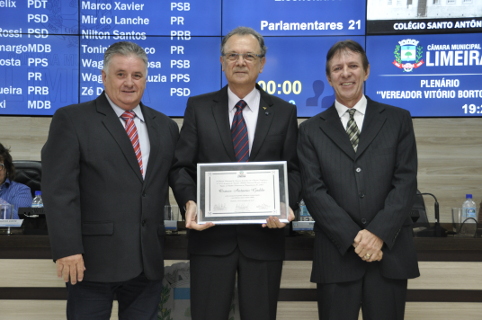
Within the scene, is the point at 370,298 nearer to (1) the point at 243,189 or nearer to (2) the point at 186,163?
(1) the point at 243,189

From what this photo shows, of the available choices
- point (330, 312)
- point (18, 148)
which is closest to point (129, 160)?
point (330, 312)

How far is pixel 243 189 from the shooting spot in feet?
7.26

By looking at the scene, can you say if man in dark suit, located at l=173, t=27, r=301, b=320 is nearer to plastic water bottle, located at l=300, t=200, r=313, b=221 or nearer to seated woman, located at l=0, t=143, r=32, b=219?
plastic water bottle, located at l=300, t=200, r=313, b=221

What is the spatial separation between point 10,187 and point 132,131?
2289mm

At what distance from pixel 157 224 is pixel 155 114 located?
20.0 inches

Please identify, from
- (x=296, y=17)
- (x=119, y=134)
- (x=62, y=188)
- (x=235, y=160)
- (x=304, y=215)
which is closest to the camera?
(x=62, y=188)

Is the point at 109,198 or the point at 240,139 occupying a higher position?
the point at 240,139

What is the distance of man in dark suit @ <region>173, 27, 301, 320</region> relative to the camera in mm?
2201

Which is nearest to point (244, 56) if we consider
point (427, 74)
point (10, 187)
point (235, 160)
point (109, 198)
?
point (235, 160)

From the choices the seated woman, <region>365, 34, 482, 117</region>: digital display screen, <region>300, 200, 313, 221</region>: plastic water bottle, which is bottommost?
<region>300, 200, 313, 221</region>: plastic water bottle

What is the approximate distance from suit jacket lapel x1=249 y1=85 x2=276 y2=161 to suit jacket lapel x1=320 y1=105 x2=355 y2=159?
0.24 meters

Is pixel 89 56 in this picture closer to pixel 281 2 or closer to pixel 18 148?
pixel 18 148

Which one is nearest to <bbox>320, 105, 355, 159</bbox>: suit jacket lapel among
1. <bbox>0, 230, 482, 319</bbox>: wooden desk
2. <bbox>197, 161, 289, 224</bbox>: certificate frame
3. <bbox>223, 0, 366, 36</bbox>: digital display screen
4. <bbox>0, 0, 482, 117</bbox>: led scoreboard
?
<bbox>197, 161, 289, 224</bbox>: certificate frame

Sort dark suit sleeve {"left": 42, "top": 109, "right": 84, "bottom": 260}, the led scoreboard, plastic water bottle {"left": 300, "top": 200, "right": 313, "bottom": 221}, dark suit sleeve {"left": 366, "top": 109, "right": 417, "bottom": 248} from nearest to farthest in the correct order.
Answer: dark suit sleeve {"left": 42, "top": 109, "right": 84, "bottom": 260} → dark suit sleeve {"left": 366, "top": 109, "right": 417, "bottom": 248} → plastic water bottle {"left": 300, "top": 200, "right": 313, "bottom": 221} → the led scoreboard
